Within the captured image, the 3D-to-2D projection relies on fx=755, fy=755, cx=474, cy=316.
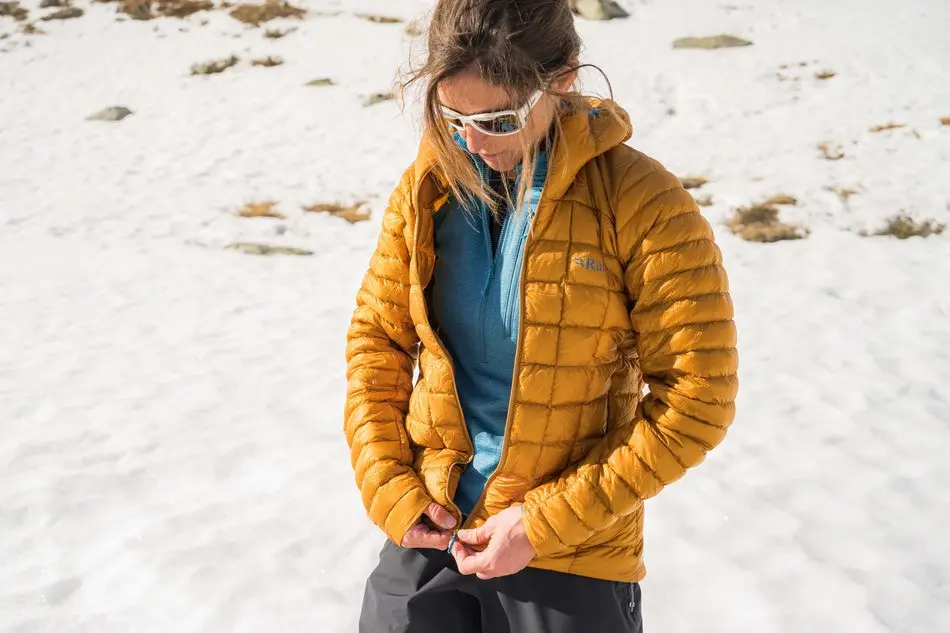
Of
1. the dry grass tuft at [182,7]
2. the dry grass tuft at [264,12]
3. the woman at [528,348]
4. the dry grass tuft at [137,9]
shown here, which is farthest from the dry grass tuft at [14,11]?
the woman at [528,348]

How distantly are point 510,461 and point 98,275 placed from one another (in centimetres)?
623

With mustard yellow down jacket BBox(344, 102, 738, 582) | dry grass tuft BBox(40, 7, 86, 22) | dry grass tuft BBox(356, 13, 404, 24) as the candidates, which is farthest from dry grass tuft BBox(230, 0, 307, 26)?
mustard yellow down jacket BBox(344, 102, 738, 582)

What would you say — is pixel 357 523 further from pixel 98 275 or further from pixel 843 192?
pixel 843 192

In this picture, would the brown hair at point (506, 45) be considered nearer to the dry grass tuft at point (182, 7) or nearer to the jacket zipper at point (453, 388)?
the jacket zipper at point (453, 388)

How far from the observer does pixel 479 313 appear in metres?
1.62

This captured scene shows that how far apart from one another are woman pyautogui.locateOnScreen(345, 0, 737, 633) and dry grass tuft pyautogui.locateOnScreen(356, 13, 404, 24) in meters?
15.0

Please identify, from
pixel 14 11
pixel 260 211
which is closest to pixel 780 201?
pixel 260 211

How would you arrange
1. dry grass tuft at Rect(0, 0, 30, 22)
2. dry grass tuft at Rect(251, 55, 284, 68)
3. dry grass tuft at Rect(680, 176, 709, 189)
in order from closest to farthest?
dry grass tuft at Rect(680, 176, 709, 189), dry grass tuft at Rect(251, 55, 284, 68), dry grass tuft at Rect(0, 0, 30, 22)

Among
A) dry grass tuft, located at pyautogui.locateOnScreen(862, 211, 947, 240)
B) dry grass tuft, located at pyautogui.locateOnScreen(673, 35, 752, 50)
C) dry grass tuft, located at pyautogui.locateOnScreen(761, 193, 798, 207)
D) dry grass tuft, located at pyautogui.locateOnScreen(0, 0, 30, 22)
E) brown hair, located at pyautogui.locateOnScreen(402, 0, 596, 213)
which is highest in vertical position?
brown hair, located at pyautogui.locateOnScreen(402, 0, 596, 213)

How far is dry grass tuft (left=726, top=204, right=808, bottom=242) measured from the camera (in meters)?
6.55

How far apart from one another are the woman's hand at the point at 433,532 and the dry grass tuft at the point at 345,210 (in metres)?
6.53

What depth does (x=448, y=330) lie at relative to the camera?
5.57 ft

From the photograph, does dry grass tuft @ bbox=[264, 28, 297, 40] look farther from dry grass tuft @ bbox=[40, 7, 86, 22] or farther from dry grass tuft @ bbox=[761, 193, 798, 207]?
dry grass tuft @ bbox=[761, 193, 798, 207]

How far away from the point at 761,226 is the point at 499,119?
5897 mm
